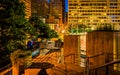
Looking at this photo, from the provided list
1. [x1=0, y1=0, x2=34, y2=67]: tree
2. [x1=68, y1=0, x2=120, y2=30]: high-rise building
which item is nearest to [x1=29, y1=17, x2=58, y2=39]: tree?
[x1=0, y1=0, x2=34, y2=67]: tree

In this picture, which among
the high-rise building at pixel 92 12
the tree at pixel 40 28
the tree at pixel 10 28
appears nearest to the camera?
the tree at pixel 10 28

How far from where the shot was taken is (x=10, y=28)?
21938 millimetres

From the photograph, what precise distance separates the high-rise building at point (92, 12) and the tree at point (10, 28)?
14578 centimetres

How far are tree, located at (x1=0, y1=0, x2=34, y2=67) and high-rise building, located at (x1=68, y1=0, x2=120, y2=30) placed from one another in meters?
146

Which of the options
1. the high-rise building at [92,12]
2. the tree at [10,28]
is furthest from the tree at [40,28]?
the high-rise building at [92,12]

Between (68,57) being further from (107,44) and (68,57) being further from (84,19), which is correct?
(84,19)

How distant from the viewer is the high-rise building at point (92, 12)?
169m

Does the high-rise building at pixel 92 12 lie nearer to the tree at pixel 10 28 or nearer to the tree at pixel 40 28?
the tree at pixel 40 28

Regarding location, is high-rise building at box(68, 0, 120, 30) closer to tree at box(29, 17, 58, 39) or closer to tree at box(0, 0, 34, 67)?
tree at box(29, 17, 58, 39)

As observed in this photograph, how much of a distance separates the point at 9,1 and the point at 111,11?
153377 mm

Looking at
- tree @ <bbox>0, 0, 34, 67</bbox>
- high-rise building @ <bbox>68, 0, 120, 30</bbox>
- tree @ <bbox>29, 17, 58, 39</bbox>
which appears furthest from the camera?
high-rise building @ <bbox>68, 0, 120, 30</bbox>

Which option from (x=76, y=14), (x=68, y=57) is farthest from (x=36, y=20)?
(x=76, y=14)

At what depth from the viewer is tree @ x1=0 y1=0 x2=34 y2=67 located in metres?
21.3

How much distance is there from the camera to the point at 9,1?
22922 millimetres
